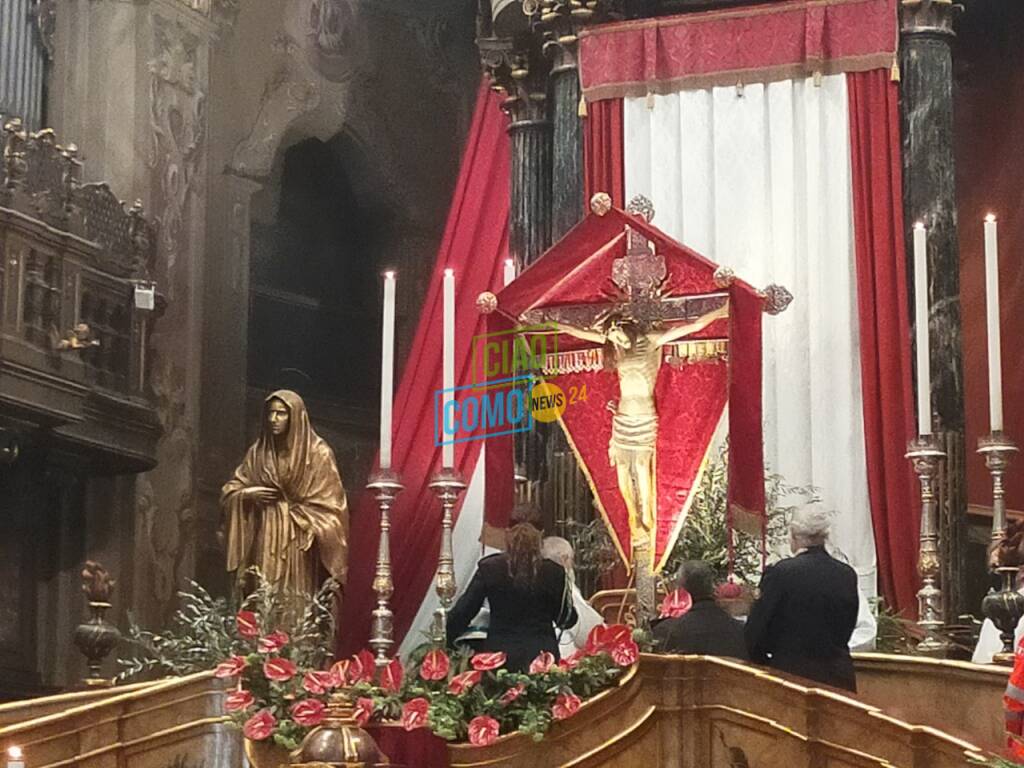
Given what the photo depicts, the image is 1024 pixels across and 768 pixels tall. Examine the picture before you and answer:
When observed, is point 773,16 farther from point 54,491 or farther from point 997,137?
point 54,491

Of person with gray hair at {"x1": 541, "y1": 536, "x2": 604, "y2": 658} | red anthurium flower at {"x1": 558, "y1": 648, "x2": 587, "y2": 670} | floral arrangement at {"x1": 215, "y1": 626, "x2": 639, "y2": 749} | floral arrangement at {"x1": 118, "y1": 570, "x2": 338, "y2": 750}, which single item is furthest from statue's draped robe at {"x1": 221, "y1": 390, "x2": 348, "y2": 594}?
red anthurium flower at {"x1": 558, "y1": 648, "x2": 587, "y2": 670}

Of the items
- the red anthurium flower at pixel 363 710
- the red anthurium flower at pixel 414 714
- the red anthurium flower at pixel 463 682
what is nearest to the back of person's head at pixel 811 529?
the red anthurium flower at pixel 463 682

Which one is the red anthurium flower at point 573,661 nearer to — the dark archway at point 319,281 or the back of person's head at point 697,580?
the back of person's head at point 697,580

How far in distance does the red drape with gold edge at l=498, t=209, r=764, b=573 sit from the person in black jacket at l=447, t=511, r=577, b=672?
1.50 m

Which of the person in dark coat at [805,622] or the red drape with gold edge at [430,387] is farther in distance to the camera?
the red drape with gold edge at [430,387]

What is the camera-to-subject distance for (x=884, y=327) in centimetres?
1073

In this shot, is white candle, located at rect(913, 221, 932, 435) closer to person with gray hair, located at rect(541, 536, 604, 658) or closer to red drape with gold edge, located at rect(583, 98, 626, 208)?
person with gray hair, located at rect(541, 536, 604, 658)

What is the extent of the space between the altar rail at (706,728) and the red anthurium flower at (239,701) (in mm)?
745

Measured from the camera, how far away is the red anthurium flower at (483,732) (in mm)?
7387

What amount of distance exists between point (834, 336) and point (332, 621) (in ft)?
9.69

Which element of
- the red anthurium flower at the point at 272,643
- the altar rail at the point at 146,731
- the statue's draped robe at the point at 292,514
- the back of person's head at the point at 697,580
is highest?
the statue's draped robe at the point at 292,514

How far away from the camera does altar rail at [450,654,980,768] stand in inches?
269

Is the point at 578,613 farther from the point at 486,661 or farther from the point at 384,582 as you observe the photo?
the point at 486,661

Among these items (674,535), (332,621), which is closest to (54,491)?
(332,621)
